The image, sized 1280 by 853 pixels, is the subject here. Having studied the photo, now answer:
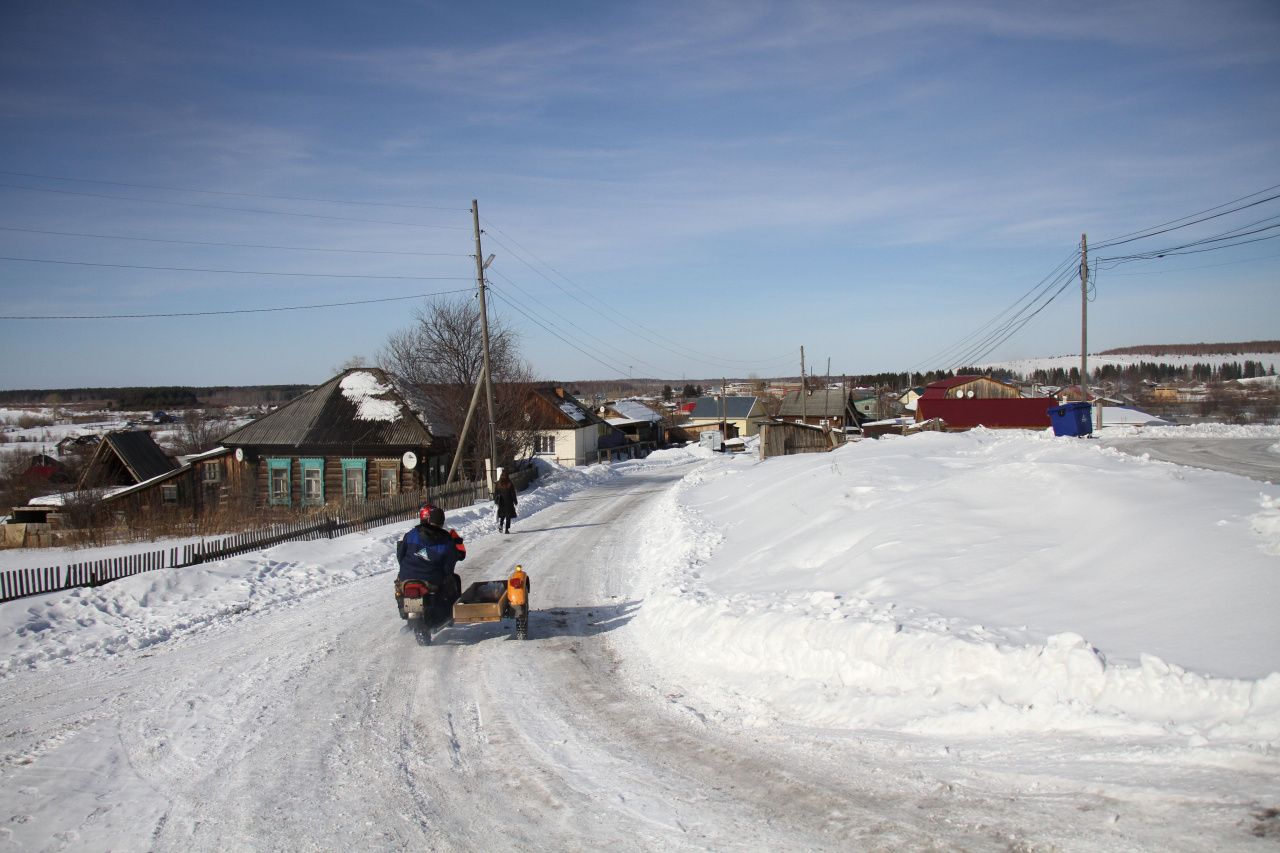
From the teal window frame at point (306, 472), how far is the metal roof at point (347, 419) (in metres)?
0.85

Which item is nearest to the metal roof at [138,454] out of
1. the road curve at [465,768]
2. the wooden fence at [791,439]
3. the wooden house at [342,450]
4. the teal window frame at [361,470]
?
the wooden house at [342,450]

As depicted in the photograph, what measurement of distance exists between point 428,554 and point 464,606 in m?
0.94

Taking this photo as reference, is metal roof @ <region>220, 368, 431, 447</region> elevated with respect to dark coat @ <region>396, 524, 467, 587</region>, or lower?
elevated

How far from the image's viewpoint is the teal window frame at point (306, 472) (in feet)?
115

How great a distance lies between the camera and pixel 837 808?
5.23 meters

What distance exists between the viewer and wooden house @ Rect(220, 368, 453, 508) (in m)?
34.4

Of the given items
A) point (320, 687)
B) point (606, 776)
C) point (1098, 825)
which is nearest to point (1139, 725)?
point (1098, 825)

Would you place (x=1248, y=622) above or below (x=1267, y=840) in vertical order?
above

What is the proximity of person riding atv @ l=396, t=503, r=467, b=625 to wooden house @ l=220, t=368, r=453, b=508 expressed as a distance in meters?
24.3

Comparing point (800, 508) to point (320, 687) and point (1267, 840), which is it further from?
point (1267, 840)

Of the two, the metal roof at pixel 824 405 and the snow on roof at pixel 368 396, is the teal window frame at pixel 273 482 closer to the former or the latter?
the snow on roof at pixel 368 396

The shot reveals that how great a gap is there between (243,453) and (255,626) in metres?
27.9

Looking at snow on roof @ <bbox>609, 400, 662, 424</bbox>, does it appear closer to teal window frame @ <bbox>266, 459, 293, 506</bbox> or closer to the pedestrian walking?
teal window frame @ <bbox>266, 459, 293, 506</bbox>

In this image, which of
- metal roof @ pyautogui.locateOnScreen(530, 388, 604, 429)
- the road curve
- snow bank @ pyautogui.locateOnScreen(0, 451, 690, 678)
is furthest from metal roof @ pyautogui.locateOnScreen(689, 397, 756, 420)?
the road curve
